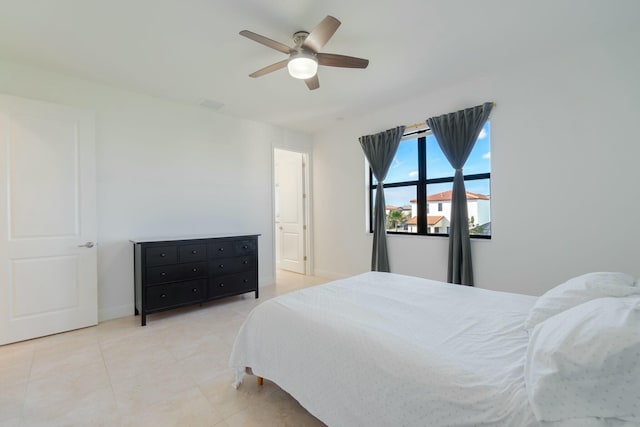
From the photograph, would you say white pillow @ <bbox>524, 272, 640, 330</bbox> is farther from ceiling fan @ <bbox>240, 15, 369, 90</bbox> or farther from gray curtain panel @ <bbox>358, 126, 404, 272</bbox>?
gray curtain panel @ <bbox>358, 126, 404, 272</bbox>

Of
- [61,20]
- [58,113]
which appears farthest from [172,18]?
[58,113]

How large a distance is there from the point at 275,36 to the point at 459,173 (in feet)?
8.05

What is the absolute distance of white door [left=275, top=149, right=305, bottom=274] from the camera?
530 cm

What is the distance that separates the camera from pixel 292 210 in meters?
5.48

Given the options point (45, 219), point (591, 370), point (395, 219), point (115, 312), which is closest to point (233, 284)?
point (115, 312)

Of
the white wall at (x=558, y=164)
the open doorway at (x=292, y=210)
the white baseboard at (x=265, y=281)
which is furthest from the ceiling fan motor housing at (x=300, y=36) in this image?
the white baseboard at (x=265, y=281)

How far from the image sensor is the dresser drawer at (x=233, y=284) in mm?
3520

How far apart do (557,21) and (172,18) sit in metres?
2.98

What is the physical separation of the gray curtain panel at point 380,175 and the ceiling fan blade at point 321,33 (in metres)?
2.13

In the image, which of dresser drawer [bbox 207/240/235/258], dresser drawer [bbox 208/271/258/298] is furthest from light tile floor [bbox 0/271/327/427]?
dresser drawer [bbox 207/240/235/258]

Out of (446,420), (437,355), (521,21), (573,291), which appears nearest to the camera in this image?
(446,420)

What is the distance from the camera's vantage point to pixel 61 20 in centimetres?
212

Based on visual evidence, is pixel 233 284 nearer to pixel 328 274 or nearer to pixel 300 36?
pixel 328 274

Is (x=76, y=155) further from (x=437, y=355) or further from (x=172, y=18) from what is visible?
(x=437, y=355)
